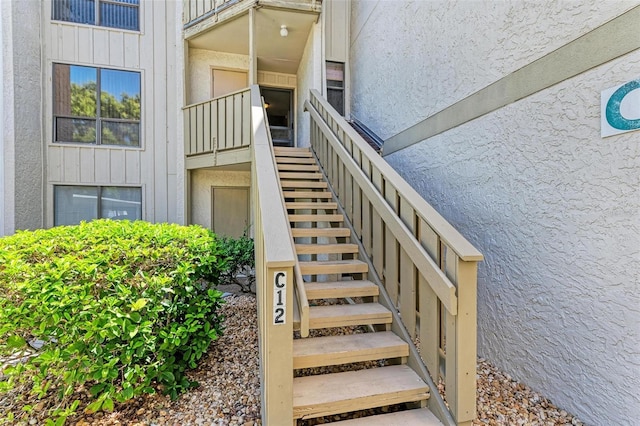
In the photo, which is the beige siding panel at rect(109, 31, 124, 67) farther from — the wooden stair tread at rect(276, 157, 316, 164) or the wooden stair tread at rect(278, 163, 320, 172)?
the wooden stair tread at rect(278, 163, 320, 172)

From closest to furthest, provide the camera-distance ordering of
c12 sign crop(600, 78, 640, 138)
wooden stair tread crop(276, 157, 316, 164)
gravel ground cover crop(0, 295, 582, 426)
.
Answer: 1. c12 sign crop(600, 78, 640, 138)
2. gravel ground cover crop(0, 295, 582, 426)
3. wooden stair tread crop(276, 157, 316, 164)

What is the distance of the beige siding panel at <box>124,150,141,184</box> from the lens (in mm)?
7375

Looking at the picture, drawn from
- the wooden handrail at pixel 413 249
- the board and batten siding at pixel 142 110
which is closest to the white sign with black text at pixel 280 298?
the wooden handrail at pixel 413 249

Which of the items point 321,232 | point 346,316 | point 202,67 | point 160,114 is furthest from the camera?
point 202,67

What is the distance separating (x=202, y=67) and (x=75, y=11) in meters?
2.82

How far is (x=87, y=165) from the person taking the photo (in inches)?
282

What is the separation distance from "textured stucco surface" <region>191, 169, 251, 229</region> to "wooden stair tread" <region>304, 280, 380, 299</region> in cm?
529

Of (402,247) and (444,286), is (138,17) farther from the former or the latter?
(444,286)

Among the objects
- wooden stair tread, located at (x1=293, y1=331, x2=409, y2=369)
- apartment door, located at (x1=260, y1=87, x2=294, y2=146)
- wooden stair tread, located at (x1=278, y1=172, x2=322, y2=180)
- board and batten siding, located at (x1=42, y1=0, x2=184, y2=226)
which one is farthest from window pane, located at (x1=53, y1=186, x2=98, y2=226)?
wooden stair tread, located at (x1=293, y1=331, x2=409, y2=369)

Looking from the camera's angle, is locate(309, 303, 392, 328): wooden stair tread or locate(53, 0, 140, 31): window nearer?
locate(309, 303, 392, 328): wooden stair tread

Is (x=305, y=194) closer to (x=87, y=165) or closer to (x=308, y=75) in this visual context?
(x=308, y=75)

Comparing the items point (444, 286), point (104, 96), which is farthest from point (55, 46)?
point (444, 286)

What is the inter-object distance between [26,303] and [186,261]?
1.10m

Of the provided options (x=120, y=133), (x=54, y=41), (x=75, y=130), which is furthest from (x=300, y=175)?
(x=54, y=41)
